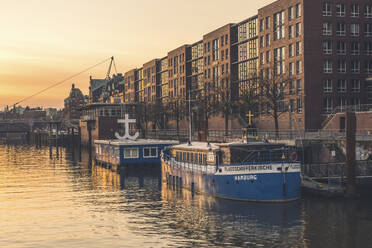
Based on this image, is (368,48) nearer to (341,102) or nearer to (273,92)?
(341,102)

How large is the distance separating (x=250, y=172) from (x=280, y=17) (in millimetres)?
78246

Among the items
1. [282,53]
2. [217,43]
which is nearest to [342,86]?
[282,53]

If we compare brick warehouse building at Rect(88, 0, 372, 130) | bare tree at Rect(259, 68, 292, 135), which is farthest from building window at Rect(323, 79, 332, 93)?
bare tree at Rect(259, 68, 292, 135)

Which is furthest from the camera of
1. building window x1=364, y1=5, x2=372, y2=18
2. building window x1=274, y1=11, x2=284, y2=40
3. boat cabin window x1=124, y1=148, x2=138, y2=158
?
building window x1=274, y1=11, x2=284, y2=40

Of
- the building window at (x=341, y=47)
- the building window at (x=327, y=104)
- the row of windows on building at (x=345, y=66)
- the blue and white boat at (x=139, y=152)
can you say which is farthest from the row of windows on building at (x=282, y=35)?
the blue and white boat at (x=139, y=152)

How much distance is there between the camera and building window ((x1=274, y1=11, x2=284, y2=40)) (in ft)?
390

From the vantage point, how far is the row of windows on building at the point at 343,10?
365 ft

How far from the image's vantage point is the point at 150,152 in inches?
3482

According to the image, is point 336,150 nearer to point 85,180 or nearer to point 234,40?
point 85,180

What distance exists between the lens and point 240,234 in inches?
1564

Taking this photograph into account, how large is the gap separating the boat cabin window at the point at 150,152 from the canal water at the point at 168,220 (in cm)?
2207

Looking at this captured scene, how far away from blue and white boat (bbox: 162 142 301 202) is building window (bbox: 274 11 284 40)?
228ft

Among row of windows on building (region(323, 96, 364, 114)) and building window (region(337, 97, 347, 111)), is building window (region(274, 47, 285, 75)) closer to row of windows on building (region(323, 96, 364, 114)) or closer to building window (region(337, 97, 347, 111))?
row of windows on building (region(323, 96, 364, 114))

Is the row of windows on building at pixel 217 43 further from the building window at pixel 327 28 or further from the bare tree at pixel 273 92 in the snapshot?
the building window at pixel 327 28
